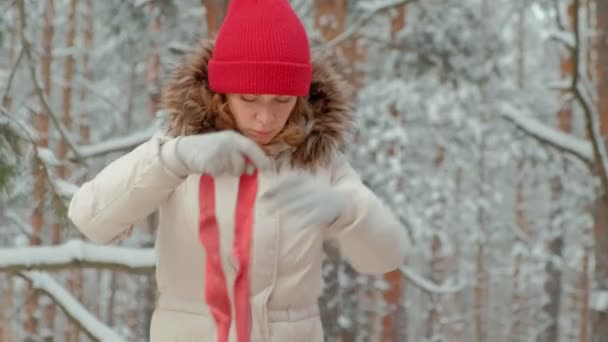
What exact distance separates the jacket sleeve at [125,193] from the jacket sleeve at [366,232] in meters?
0.40

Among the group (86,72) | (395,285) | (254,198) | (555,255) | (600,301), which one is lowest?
(555,255)

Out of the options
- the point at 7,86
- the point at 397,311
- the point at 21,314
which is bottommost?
the point at 21,314

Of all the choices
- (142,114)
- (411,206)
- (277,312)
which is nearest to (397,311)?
(411,206)

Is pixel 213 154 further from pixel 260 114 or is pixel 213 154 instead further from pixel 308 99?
pixel 308 99

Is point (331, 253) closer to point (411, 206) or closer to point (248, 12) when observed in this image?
point (248, 12)

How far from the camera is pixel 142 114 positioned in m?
20.2

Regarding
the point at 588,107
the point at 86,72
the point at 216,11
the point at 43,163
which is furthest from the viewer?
the point at 86,72

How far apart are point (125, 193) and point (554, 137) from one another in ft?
12.0

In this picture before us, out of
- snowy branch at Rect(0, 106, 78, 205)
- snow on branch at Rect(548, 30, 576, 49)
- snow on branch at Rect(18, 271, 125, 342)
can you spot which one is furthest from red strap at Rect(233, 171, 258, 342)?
snow on branch at Rect(548, 30, 576, 49)

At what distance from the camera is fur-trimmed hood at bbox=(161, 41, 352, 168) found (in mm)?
2357

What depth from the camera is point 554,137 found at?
5.36 meters

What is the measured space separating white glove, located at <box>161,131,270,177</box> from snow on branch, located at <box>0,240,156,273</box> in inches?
59.1

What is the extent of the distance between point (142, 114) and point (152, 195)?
1831 cm

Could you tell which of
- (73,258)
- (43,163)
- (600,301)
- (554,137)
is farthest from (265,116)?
(554,137)
